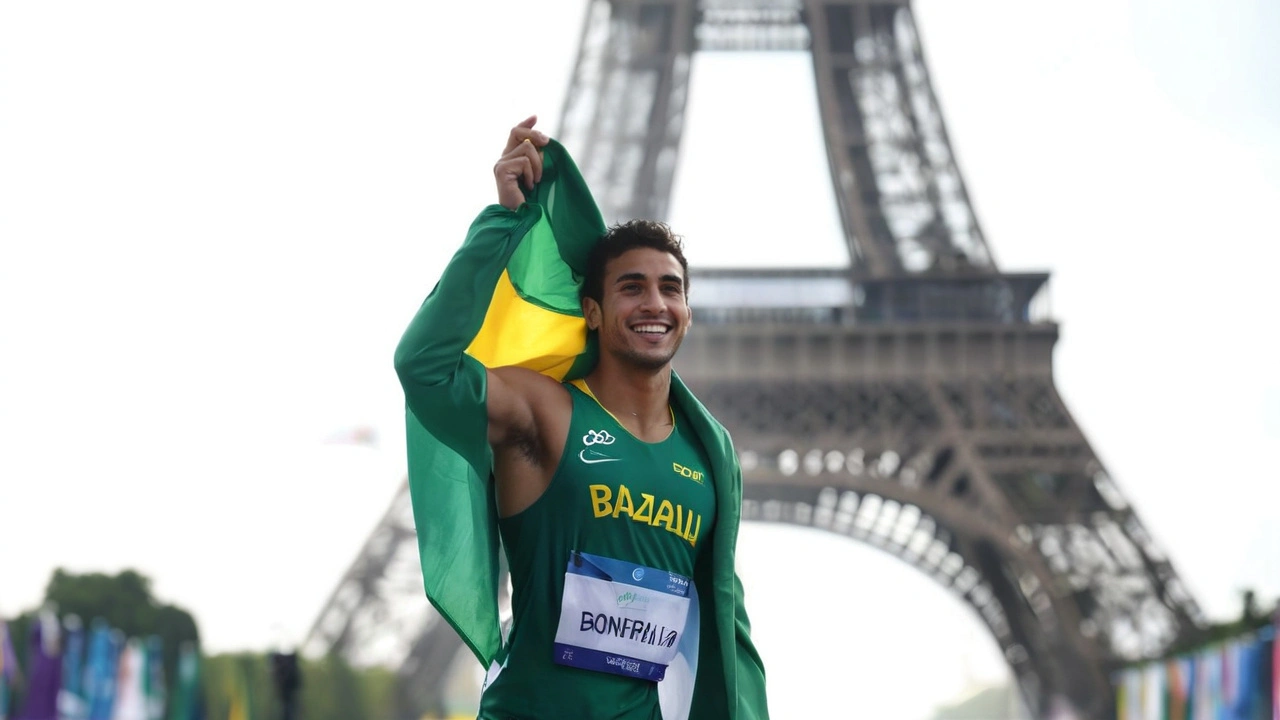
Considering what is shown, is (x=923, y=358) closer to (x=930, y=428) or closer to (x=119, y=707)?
(x=930, y=428)

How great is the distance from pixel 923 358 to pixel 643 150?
7696 millimetres

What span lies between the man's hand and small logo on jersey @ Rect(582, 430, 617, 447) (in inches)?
21.4

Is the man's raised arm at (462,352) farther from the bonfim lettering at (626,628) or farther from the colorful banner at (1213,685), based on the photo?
the colorful banner at (1213,685)

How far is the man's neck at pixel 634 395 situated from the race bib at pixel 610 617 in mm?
362

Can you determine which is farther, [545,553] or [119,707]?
[119,707]

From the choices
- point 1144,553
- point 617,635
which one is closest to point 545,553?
point 617,635

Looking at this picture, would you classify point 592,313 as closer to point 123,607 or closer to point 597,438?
point 597,438

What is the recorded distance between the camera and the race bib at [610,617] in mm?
3600

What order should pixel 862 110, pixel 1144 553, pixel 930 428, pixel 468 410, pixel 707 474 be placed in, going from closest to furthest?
pixel 468 410 → pixel 707 474 → pixel 1144 553 → pixel 930 428 → pixel 862 110

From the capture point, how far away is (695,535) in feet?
12.4

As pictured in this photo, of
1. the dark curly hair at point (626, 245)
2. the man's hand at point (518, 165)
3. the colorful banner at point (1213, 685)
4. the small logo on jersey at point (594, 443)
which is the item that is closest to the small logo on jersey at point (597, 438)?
the small logo on jersey at point (594, 443)

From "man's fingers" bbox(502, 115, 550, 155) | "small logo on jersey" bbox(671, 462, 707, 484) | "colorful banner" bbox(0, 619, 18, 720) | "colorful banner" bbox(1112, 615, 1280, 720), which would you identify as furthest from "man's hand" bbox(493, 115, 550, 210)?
"colorful banner" bbox(0, 619, 18, 720)

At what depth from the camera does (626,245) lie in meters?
3.90

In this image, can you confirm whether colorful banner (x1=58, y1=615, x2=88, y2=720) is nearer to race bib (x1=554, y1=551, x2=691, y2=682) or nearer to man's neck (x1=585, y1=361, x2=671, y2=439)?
man's neck (x1=585, y1=361, x2=671, y2=439)
